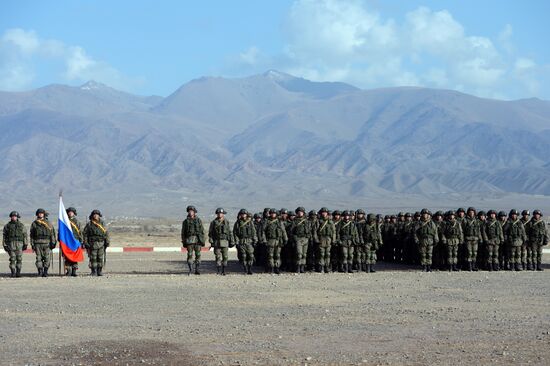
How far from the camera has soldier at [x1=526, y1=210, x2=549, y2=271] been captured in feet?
87.5

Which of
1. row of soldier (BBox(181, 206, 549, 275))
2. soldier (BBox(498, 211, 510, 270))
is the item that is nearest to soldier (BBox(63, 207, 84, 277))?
row of soldier (BBox(181, 206, 549, 275))

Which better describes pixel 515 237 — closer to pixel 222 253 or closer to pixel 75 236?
pixel 222 253

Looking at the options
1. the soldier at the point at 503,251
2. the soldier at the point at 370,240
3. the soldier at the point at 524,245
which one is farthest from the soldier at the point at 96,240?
the soldier at the point at 524,245

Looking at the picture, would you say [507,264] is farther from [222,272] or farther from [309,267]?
[222,272]

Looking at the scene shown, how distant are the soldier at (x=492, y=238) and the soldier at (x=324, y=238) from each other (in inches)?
159

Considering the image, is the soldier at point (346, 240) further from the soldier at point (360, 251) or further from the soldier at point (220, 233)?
the soldier at point (220, 233)

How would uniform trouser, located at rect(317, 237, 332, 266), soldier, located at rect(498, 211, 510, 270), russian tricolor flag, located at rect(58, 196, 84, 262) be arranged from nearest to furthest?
russian tricolor flag, located at rect(58, 196, 84, 262), uniform trouser, located at rect(317, 237, 332, 266), soldier, located at rect(498, 211, 510, 270)

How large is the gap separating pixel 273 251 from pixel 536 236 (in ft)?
22.5

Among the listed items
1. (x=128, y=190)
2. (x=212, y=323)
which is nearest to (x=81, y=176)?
(x=128, y=190)

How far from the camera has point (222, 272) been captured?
25.5 meters

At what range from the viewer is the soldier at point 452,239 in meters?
26.4

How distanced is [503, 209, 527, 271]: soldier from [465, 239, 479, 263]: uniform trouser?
916 millimetres

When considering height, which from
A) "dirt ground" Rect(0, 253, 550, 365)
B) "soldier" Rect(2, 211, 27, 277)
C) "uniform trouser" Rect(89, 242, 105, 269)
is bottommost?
"dirt ground" Rect(0, 253, 550, 365)

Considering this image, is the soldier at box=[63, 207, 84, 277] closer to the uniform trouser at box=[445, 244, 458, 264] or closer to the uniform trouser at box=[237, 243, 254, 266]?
the uniform trouser at box=[237, 243, 254, 266]
